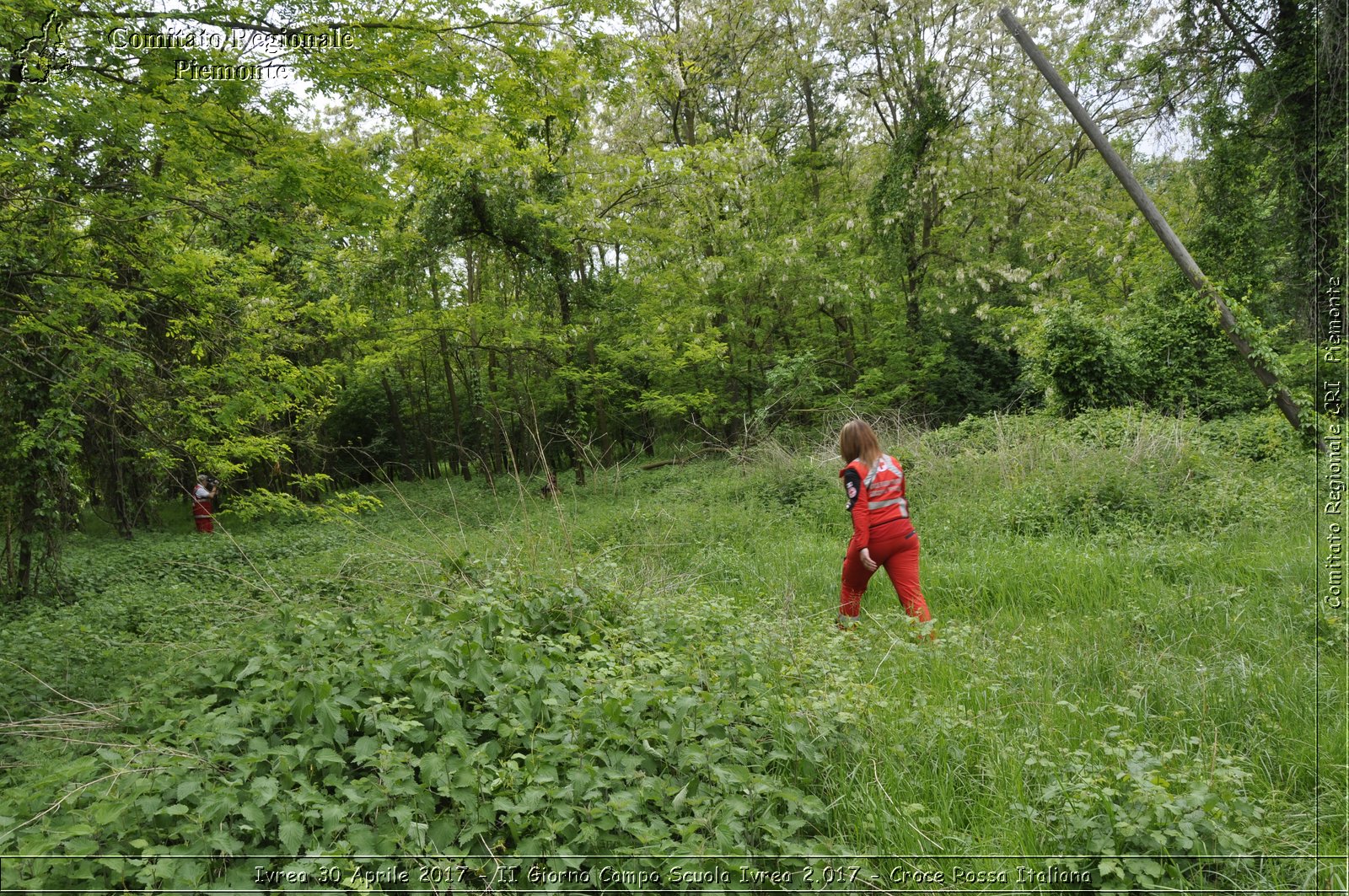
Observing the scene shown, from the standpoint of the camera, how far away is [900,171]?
18.2 m

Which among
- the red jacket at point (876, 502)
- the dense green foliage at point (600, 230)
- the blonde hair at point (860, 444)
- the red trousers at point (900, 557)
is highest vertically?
the dense green foliage at point (600, 230)

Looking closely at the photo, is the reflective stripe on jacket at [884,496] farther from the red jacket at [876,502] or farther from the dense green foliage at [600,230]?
the dense green foliage at [600,230]

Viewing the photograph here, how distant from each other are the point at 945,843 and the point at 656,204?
16.9 meters

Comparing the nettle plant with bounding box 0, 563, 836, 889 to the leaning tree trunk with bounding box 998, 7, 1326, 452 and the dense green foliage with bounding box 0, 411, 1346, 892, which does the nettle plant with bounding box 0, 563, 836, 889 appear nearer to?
the dense green foliage with bounding box 0, 411, 1346, 892

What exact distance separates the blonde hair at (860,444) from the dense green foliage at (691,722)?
4.35ft

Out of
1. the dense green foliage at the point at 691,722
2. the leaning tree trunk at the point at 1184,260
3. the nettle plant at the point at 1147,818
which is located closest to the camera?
the nettle plant at the point at 1147,818

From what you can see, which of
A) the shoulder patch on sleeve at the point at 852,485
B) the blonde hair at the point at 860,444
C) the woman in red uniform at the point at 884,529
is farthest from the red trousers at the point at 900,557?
the blonde hair at the point at 860,444

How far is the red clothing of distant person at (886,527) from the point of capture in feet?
16.3

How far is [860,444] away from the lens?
5191 mm

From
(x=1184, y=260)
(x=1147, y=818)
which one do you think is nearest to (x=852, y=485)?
(x=1147, y=818)

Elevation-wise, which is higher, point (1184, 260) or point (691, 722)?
point (1184, 260)

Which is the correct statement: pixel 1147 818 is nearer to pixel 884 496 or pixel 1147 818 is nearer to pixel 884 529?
pixel 884 529

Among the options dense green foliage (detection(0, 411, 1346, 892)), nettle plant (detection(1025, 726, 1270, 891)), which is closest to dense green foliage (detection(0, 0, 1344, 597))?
dense green foliage (detection(0, 411, 1346, 892))

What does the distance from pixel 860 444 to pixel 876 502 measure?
485mm
